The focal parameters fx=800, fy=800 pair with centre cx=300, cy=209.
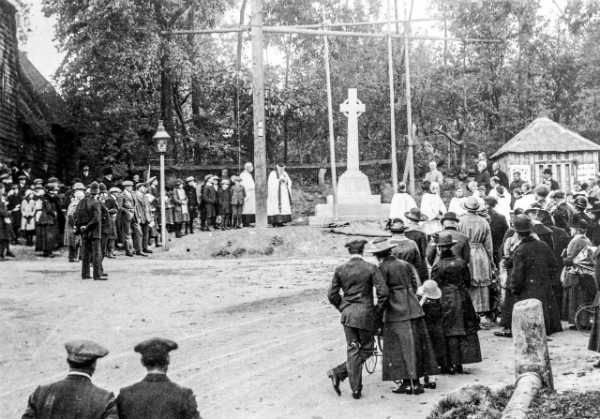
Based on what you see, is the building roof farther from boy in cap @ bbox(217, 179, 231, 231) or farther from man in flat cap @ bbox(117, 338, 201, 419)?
man in flat cap @ bbox(117, 338, 201, 419)

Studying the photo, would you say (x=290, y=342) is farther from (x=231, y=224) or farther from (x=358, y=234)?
(x=231, y=224)

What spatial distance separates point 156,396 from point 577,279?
787 centimetres

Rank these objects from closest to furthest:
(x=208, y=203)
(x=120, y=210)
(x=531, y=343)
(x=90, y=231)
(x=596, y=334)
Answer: (x=531, y=343), (x=596, y=334), (x=90, y=231), (x=120, y=210), (x=208, y=203)

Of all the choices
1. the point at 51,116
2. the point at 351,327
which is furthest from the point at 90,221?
the point at 51,116

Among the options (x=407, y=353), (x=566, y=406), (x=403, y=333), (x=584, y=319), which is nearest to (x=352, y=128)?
(x=584, y=319)

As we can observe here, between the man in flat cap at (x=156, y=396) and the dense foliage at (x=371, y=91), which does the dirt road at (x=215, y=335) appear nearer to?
the man in flat cap at (x=156, y=396)

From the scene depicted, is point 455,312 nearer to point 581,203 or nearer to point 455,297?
point 455,297

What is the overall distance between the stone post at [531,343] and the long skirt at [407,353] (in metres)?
1.05

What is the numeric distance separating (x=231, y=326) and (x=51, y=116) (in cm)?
2579

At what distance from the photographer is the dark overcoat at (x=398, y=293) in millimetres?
8875

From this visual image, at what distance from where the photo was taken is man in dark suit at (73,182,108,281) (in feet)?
→ 49.6

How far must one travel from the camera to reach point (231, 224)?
24.5m

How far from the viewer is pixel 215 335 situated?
37.2 feet

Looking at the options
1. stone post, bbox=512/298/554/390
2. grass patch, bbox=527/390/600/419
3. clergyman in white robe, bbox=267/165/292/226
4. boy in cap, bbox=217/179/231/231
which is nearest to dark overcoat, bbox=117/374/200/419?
grass patch, bbox=527/390/600/419
